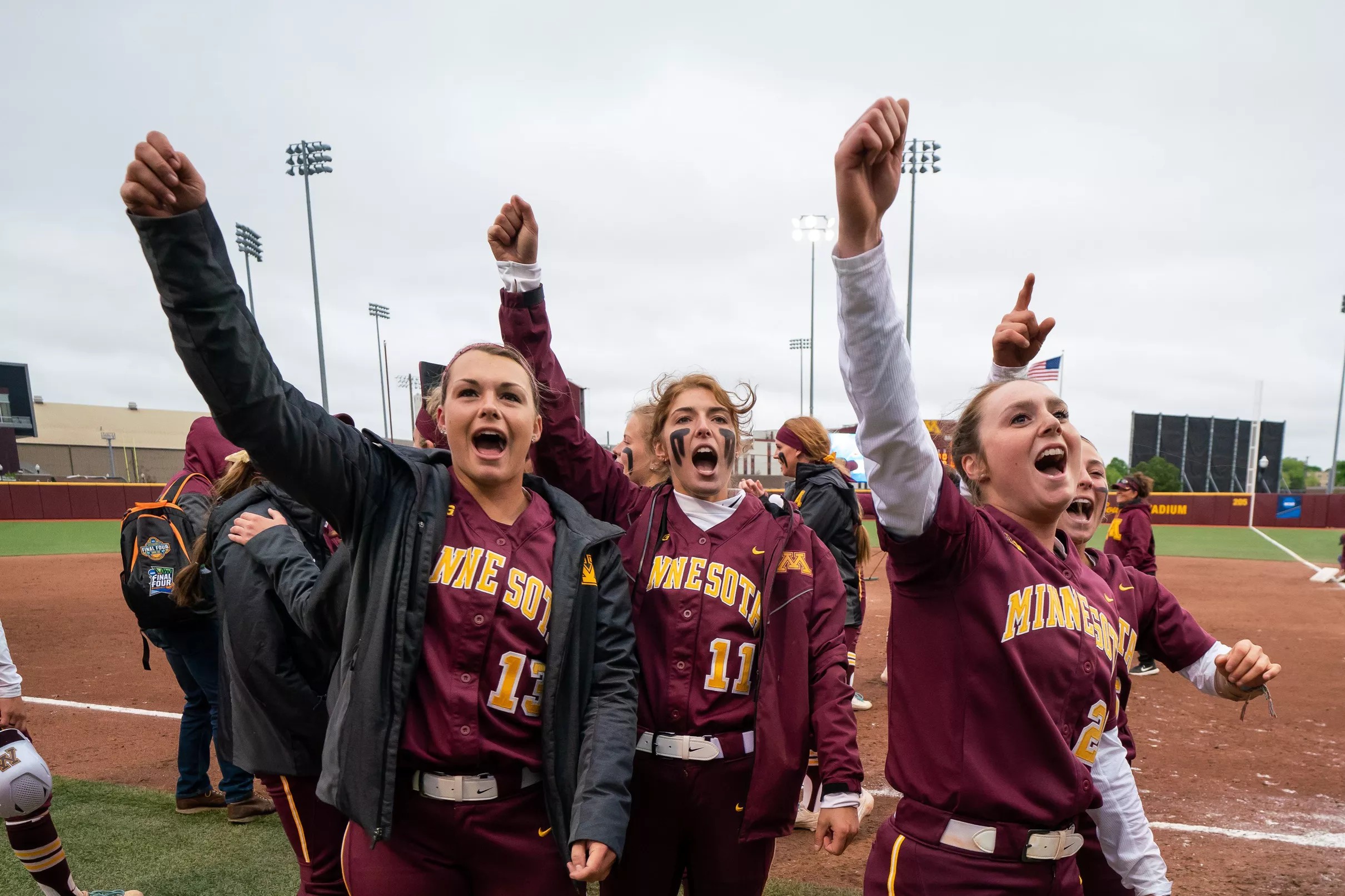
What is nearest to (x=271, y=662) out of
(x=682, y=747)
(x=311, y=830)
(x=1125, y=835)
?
(x=311, y=830)

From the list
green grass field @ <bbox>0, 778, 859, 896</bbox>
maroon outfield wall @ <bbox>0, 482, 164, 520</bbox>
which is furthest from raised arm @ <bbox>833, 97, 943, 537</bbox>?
maroon outfield wall @ <bbox>0, 482, 164, 520</bbox>

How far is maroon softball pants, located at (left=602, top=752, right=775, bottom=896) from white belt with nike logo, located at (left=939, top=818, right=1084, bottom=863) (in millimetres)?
704

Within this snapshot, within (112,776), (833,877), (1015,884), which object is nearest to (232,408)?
(1015,884)

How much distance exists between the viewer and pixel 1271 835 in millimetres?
4113

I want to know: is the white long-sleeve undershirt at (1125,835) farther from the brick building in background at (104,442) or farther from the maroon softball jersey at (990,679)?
the brick building in background at (104,442)

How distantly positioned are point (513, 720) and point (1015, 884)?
1284 millimetres

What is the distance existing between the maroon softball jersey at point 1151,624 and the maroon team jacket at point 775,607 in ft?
2.88

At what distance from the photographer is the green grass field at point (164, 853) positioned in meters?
3.49

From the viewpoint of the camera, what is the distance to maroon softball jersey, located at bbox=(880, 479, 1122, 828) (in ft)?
5.74

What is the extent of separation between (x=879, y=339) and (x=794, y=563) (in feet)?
3.80

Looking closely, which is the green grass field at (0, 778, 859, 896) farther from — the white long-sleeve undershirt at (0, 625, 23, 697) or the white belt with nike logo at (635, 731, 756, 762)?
the white belt with nike logo at (635, 731, 756, 762)

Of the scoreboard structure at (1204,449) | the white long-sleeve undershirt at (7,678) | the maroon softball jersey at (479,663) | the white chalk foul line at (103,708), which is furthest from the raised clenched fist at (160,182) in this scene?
the scoreboard structure at (1204,449)

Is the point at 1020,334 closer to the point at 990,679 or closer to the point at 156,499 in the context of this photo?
the point at 990,679

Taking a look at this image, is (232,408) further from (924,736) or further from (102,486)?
(102,486)
